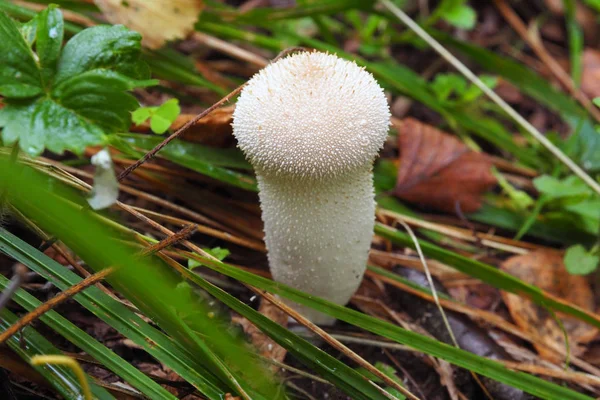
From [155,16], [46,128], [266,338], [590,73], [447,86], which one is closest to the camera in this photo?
[46,128]

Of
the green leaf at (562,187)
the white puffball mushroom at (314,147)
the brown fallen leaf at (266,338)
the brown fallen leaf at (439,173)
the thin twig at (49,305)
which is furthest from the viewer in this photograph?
the brown fallen leaf at (439,173)

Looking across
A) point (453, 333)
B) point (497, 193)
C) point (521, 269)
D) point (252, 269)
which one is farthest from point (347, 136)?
point (497, 193)

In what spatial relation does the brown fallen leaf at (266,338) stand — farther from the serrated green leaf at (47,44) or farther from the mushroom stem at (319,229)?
the serrated green leaf at (47,44)

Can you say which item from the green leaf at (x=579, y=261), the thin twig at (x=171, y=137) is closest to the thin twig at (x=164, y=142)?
the thin twig at (x=171, y=137)

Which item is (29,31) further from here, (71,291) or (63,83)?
(71,291)

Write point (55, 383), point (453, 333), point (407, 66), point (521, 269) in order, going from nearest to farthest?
point (55, 383) → point (453, 333) → point (521, 269) → point (407, 66)

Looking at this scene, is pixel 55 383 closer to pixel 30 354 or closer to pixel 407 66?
pixel 30 354

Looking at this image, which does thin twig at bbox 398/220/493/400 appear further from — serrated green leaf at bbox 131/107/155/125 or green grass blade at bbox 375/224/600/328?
serrated green leaf at bbox 131/107/155/125

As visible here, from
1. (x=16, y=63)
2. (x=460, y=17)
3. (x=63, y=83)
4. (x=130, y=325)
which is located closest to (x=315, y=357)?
(x=130, y=325)
